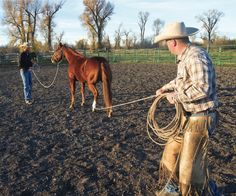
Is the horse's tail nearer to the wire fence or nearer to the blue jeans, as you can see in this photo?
the blue jeans

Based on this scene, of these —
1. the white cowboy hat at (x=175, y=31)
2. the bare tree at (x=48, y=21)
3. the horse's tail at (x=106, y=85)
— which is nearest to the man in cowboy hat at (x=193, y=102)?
the white cowboy hat at (x=175, y=31)

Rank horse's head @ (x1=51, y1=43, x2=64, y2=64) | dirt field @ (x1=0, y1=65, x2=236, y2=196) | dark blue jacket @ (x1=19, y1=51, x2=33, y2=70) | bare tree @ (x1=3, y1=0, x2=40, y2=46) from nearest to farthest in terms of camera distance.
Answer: dirt field @ (x1=0, y1=65, x2=236, y2=196) → dark blue jacket @ (x1=19, y1=51, x2=33, y2=70) → horse's head @ (x1=51, y1=43, x2=64, y2=64) → bare tree @ (x1=3, y1=0, x2=40, y2=46)

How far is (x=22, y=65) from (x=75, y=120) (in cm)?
305

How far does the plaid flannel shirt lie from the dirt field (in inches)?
52.3

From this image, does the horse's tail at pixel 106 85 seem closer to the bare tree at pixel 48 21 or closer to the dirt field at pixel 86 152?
the dirt field at pixel 86 152

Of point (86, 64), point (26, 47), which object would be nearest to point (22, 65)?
point (26, 47)

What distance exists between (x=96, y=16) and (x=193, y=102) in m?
53.4

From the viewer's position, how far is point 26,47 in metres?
9.55

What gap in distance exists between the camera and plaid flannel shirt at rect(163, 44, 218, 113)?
9.86ft

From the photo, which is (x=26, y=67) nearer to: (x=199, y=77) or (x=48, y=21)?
(x=199, y=77)

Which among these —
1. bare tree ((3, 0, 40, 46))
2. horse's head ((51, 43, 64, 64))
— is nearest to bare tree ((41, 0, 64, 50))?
bare tree ((3, 0, 40, 46))

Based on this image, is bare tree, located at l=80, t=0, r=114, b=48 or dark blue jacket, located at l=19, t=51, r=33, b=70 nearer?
dark blue jacket, located at l=19, t=51, r=33, b=70

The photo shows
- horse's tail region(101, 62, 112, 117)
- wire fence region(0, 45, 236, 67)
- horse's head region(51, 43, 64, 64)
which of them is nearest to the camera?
horse's tail region(101, 62, 112, 117)

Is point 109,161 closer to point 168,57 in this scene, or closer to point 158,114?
point 158,114
